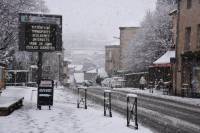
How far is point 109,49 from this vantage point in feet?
414

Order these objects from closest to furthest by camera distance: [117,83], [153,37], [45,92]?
1. [45,92]
2. [117,83]
3. [153,37]

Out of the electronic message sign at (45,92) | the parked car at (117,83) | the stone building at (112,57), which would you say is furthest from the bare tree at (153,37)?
the stone building at (112,57)

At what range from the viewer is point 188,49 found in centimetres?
3841

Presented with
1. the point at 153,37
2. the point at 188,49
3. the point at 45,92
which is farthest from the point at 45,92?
the point at 153,37

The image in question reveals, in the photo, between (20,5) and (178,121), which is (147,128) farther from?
(20,5)

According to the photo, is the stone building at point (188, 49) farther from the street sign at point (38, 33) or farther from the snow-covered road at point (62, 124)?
the snow-covered road at point (62, 124)

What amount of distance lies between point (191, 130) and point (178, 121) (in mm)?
2539

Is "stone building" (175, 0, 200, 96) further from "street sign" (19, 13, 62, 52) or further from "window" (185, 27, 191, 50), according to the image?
"street sign" (19, 13, 62, 52)

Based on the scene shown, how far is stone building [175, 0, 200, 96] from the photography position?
36.6 metres

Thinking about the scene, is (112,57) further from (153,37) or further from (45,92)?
(45,92)

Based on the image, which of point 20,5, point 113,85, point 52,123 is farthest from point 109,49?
point 52,123

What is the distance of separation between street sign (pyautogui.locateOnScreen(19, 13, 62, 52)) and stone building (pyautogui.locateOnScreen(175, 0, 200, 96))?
48.8 ft

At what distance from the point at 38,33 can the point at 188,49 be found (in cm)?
1799

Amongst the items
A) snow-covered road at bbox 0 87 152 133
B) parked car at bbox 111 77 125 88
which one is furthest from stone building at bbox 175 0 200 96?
parked car at bbox 111 77 125 88
